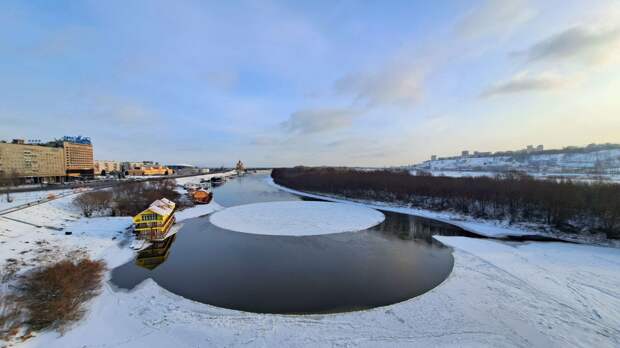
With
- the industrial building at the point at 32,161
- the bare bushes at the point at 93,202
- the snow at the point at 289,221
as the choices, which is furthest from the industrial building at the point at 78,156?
the snow at the point at 289,221

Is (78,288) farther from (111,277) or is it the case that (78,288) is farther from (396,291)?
(396,291)

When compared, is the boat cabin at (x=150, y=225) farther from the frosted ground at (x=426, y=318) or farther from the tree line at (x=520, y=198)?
the tree line at (x=520, y=198)

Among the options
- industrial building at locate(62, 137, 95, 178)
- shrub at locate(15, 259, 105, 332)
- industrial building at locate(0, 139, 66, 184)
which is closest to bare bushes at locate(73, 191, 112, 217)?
shrub at locate(15, 259, 105, 332)

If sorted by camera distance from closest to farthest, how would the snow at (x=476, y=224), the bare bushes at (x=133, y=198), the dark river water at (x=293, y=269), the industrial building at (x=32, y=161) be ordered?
the dark river water at (x=293, y=269), the snow at (x=476, y=224), the bare bushes at (x=133, y=198), the industrial building at (x=32, y=161)

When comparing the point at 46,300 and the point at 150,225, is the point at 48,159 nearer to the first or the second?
the point at 150,225

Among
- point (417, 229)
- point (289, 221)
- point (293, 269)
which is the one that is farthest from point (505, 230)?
point (293, 269)

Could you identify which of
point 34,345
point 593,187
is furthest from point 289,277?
point 593,187
